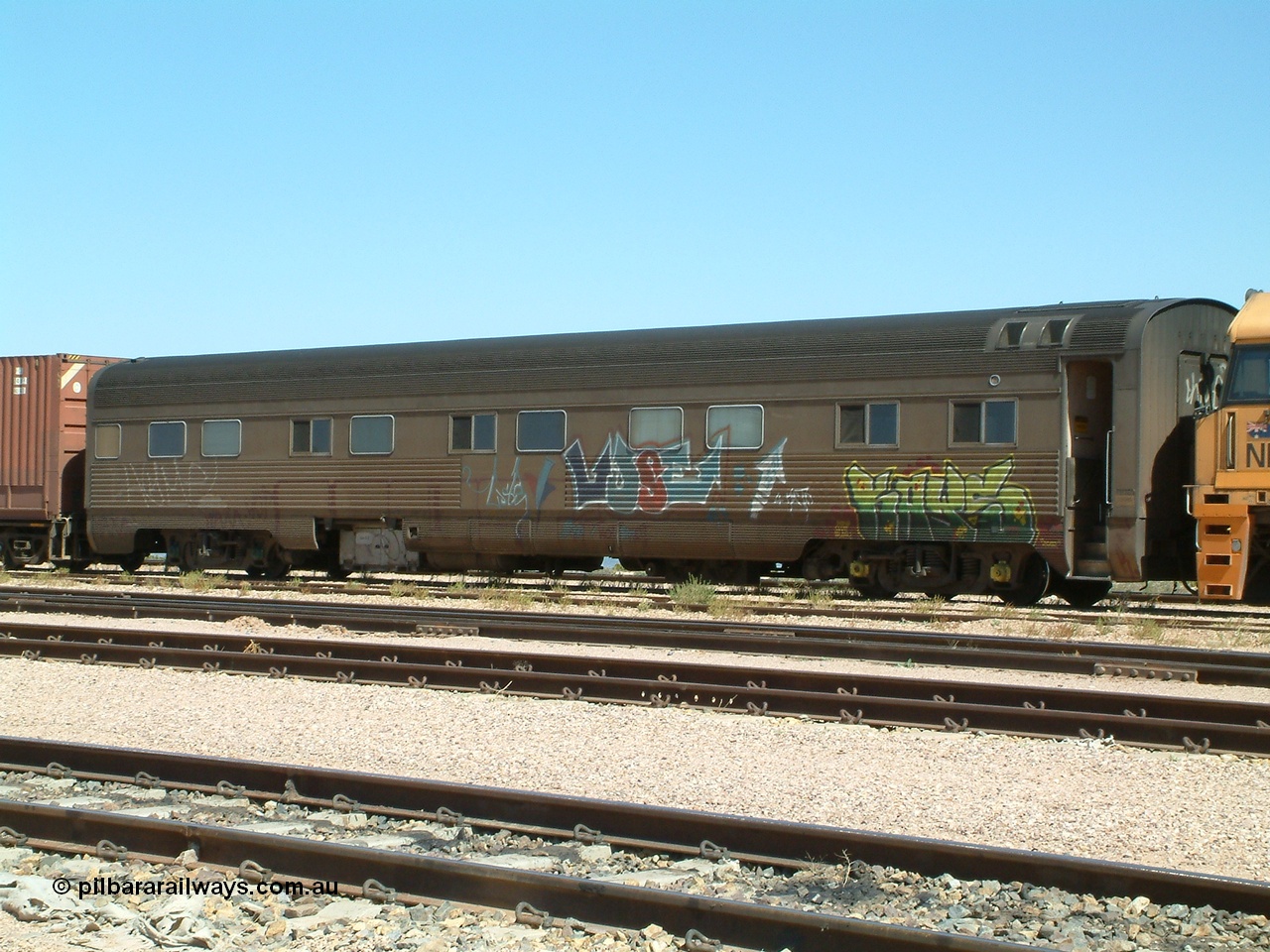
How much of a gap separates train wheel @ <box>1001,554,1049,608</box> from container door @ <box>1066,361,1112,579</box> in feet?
2.09

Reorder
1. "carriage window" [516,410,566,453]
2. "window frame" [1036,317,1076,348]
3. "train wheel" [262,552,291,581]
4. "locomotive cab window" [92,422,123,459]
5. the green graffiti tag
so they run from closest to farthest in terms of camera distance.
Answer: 1. "window frame" [1036,317,1076,348]
2. the green graffiti tag
3. "carriage window" [516,410,566,453]
4. "train wheel" [262,552,291,581]
5. "locomotive cab window" [92,422,123,459]

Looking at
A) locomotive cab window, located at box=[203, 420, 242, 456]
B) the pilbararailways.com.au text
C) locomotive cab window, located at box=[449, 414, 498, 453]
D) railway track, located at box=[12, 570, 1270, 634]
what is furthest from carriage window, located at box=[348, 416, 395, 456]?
the pilbararailways.com.au text

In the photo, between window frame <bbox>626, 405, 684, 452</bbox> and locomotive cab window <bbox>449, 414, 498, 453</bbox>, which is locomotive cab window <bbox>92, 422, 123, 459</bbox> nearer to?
locomotive cab window <bbox>449, 414, 498, 453</bbox>

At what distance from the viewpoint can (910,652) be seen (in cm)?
1150

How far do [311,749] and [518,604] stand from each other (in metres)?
8.45

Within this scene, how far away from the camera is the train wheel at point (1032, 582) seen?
15.8m

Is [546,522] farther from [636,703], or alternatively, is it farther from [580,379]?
[636,703]

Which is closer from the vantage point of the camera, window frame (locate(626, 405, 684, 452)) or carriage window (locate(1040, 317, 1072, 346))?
carriage window (locate(1040, 317, 1072, 346))

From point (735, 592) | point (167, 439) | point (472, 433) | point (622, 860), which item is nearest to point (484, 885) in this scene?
point (622, 860)

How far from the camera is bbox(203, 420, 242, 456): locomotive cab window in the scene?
20.0 m

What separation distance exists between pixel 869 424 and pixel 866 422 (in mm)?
43

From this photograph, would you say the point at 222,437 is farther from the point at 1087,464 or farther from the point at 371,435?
the point at 1087,464

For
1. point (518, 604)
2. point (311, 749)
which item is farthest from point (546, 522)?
point (311, 749)

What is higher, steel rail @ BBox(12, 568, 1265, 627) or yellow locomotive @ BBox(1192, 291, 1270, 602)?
yellow locomotive @ BBox(1192, 291, 1270, 602)
